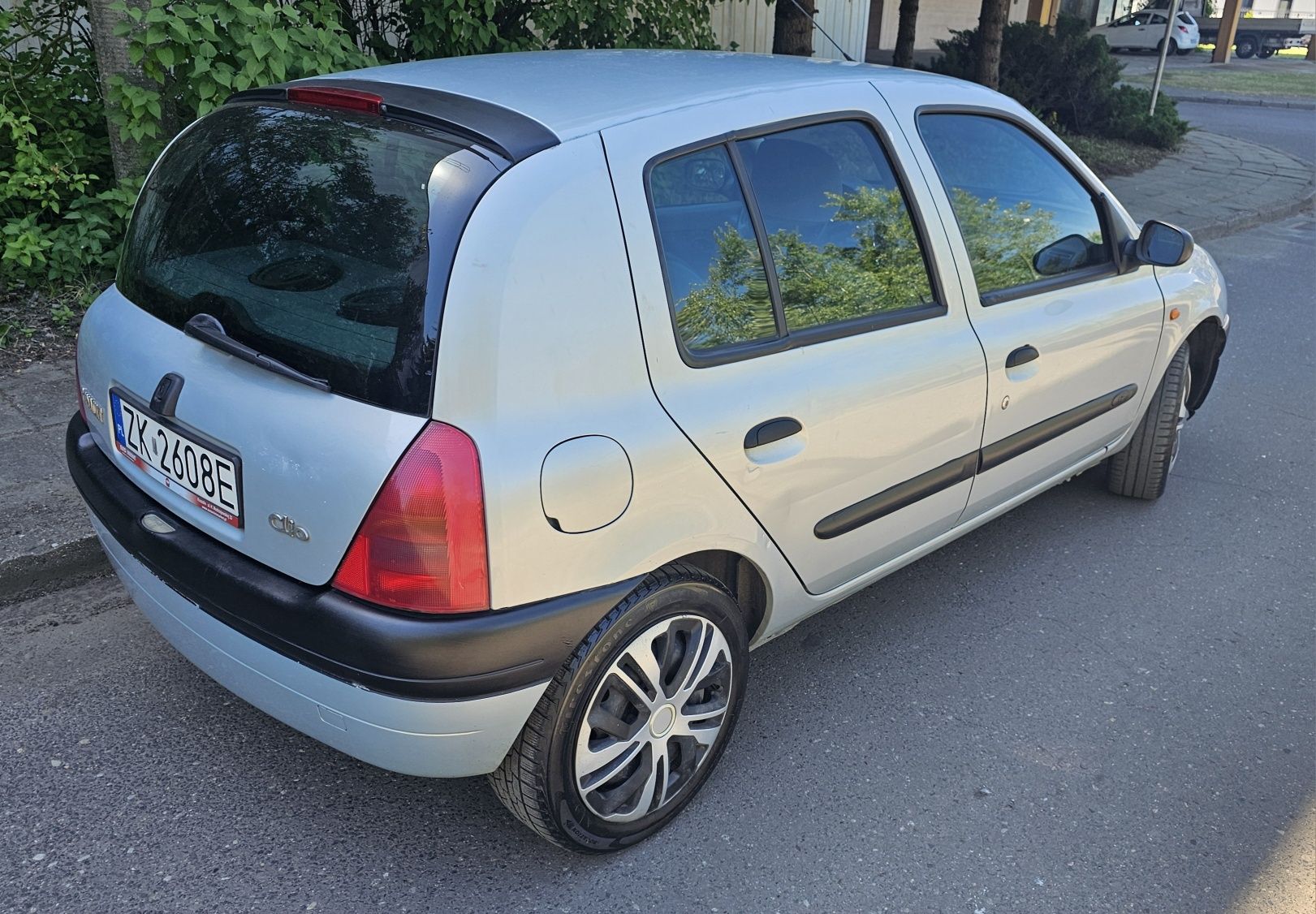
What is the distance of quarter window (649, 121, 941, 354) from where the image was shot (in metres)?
2.33

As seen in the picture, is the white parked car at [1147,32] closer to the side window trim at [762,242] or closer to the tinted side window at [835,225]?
the tinted side window at [835,225]

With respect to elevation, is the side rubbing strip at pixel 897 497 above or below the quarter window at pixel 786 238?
below

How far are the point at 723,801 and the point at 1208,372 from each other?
306 cm

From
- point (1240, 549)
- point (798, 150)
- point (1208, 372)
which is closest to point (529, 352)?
point (798, 150)

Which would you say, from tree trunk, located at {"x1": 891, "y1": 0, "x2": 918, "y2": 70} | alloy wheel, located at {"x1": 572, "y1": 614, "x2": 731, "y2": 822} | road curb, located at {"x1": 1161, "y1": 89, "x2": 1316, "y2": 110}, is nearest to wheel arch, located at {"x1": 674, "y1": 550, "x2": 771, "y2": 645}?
alloy wheel, located at {"x1": 572, "y1": 614, "x2": 731, "y2": 822}

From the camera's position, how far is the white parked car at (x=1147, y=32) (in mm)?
34688

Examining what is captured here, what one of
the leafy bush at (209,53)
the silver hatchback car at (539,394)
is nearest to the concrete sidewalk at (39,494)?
the silver hatchback car at (539,394)

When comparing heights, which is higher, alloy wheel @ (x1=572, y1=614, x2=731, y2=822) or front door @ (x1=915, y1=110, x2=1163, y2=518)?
front door @ (x1=915, y1=110, x2=1163, y2=518)

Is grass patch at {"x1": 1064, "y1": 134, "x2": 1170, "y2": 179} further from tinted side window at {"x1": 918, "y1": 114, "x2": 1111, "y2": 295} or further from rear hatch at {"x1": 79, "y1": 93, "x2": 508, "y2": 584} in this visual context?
rear hatch at {"x1": 79, "y1": 93, "x2": 508, "y2": 584}

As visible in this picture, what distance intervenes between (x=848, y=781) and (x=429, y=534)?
1.38 m

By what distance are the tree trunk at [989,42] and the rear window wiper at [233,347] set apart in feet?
32.7

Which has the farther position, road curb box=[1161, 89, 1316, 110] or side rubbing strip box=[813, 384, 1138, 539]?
road curb box=[1161, 89, 1316, 110]

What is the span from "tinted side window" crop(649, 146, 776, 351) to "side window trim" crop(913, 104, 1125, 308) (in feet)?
2.58

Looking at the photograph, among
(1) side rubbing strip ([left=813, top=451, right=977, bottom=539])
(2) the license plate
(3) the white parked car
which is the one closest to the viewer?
(2) the license plate
